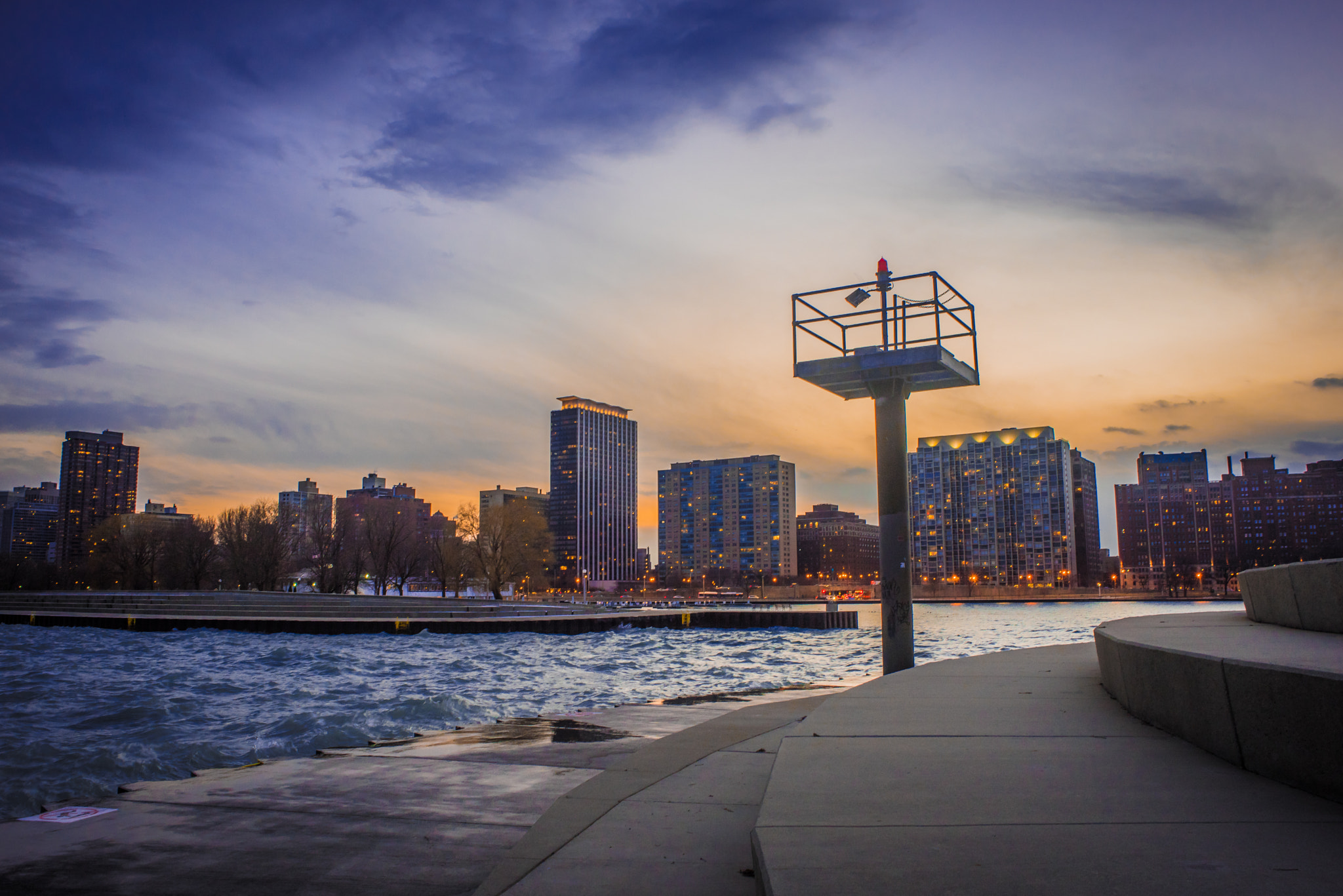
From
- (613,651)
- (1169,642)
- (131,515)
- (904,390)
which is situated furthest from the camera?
(131,515)

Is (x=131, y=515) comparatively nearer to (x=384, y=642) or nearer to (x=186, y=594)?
(x=186, y=594)

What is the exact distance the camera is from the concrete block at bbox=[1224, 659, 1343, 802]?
12.5ft

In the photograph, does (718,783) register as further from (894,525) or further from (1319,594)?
(894,525)

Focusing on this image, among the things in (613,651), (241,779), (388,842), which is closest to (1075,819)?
(388,842)

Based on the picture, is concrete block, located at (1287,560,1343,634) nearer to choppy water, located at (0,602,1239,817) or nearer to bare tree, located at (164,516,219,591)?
choppy water, located at (0,602,1239,817)

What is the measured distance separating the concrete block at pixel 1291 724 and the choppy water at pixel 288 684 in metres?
10.7

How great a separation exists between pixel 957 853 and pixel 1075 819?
2.86 ft

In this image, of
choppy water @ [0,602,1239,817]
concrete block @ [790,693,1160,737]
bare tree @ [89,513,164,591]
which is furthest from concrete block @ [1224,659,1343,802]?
bare tree @ [89,513,164,591]

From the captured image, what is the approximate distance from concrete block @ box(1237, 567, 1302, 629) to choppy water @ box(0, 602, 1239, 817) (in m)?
12.2

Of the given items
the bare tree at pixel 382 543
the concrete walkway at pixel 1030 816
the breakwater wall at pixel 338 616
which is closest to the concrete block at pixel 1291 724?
the concrete walkway at pixel 1030 816

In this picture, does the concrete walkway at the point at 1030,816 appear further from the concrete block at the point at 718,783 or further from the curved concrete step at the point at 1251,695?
the concrete block at the point at 718,783

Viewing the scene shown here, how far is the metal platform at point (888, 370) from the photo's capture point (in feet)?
55.1

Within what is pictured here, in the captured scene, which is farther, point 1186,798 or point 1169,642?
point 1169,642

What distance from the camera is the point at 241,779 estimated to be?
905 cm
